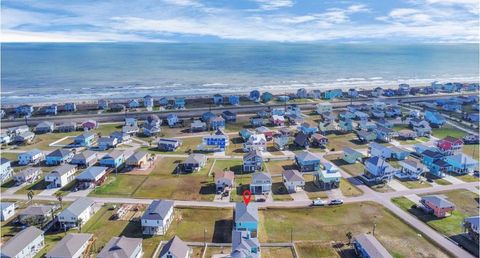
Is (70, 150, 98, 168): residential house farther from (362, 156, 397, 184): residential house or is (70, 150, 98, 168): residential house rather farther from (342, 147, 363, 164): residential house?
(362, 156, 397, 184): residential house

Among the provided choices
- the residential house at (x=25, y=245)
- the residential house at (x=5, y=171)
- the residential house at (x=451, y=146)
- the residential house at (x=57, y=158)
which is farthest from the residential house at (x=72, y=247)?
the residential house at (x=451, y=146)

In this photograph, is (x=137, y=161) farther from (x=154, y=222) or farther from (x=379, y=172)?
(x=379, y=172)

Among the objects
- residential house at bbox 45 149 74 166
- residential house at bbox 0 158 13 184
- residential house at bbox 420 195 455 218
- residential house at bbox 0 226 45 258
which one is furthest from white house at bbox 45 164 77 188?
residential house at bbox 420 195 455 218

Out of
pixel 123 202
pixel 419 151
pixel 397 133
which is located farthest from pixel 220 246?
pixel 397 133

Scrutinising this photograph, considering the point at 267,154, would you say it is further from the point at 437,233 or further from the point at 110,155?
the point at 437,233

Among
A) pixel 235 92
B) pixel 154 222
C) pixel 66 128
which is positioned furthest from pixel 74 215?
pixel 235 92

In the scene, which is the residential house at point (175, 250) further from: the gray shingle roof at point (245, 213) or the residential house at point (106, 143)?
the residential house at point (106, 143)
